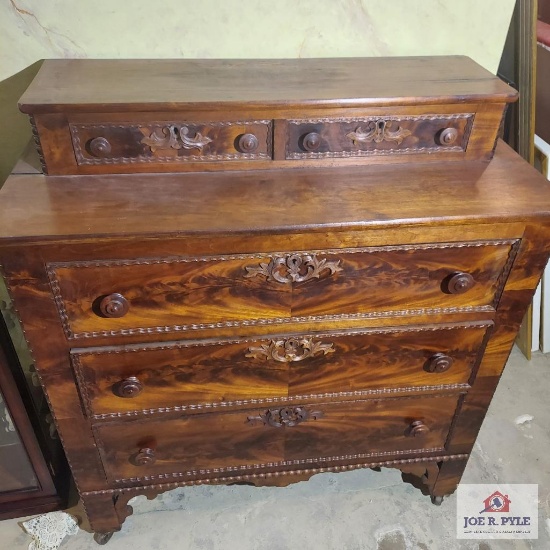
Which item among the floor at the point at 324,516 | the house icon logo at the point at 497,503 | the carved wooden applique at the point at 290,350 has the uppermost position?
the carved wooden applique at the point at 290,350

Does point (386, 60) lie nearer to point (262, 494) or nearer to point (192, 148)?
point (192, 148)

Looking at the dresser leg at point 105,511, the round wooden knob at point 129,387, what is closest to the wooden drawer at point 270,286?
the round wooden knob at point 129,387

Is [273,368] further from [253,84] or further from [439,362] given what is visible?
[253,84]

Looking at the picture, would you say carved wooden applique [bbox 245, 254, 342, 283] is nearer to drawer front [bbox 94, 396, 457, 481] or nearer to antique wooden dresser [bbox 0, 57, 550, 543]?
antique wooden dresser [bbox 0, 57, 550, 543]

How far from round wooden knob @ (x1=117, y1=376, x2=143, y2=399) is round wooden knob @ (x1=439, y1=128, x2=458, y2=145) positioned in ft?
2.98

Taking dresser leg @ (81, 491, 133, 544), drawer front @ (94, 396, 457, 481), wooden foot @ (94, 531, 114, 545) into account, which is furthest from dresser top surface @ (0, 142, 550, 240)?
wooden foot @ (94, 531, 114, 545)

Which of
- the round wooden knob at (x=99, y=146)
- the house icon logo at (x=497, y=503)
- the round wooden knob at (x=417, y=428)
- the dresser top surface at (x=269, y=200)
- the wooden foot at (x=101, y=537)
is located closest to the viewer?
the dresser top surface at (x=269, y=200)

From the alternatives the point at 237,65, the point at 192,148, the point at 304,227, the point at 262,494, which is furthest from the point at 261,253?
the point at 262,494

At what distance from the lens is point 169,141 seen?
1.19m

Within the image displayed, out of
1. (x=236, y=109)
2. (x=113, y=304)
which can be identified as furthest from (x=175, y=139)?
(x=113, y=304)

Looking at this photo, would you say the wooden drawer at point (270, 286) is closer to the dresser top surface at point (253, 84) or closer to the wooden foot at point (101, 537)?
the dresser top surface at point (253, 84)

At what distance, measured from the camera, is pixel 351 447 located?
60.8 inches

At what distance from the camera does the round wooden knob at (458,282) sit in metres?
1.19

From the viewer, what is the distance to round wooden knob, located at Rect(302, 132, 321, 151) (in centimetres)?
121
